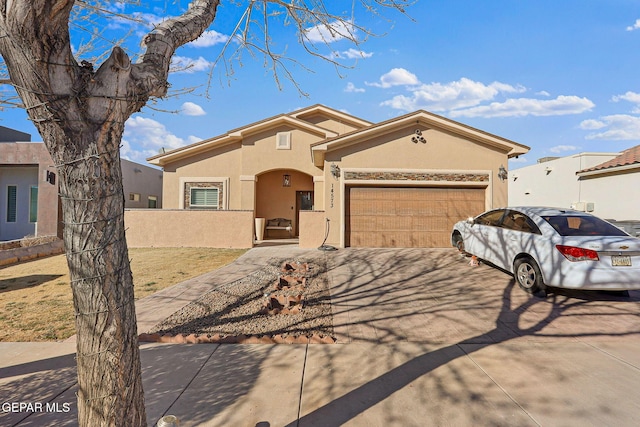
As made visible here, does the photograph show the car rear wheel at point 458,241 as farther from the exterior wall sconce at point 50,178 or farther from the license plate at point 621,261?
the exterior wall sconce at point 50,178

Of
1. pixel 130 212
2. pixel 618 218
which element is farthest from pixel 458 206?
pixel 130 212

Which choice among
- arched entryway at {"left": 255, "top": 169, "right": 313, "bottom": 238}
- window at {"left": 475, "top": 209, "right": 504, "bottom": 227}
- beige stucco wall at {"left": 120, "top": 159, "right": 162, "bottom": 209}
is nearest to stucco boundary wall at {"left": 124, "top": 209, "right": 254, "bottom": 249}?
arched entryway at {"left": 255, "top": 169, "right": 313, "bottom": 238}

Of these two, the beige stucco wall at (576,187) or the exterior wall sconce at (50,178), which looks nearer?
the beige stucco wall at (576,187)

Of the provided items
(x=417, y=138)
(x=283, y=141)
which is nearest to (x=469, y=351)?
(x=417, y=138)

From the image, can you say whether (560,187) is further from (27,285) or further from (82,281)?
(27,285)

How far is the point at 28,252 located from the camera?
11242mm

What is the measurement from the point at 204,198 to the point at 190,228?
295 centimetres

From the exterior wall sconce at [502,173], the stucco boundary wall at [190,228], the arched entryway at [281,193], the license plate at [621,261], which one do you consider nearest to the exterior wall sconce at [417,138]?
the exterior wall sconce at [502,173]

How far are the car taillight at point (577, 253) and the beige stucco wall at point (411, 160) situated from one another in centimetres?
631

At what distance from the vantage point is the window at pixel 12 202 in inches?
635

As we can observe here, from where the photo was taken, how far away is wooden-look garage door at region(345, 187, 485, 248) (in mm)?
11844

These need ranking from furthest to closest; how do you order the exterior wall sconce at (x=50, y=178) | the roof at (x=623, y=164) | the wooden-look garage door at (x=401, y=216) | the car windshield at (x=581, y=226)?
the exterior wall sconce at (x=50, y=178), the wooden-look garage door at (x=401, y=216), the roof at (x=623, y=164), the car windshield at (x=581, y=226)

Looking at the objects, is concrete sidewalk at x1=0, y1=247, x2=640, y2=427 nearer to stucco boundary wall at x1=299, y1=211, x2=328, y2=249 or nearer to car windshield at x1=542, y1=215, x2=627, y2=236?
car windshield at x1=542, y1=215, x2=627, y2=236

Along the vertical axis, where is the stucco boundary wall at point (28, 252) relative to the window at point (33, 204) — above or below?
below
